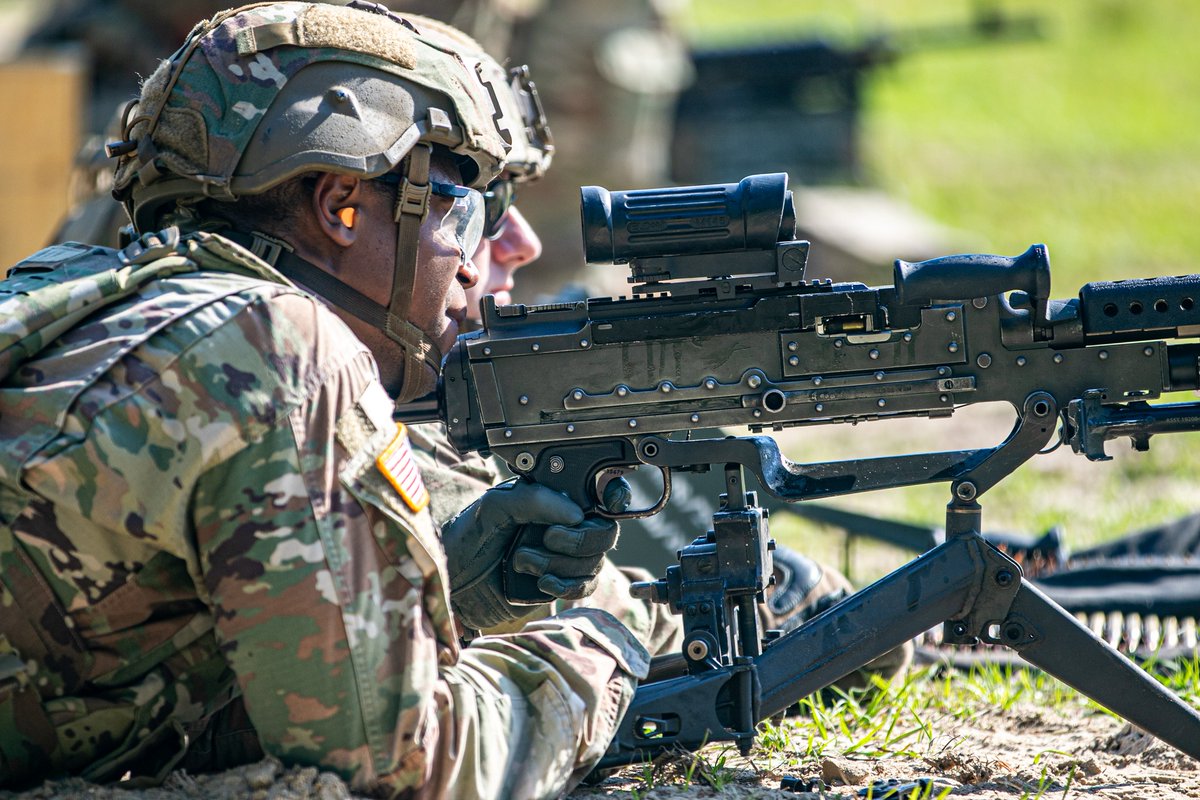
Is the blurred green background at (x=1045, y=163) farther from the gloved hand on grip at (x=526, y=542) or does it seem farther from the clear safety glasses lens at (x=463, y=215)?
the clear safety glasses lens at (x=463, y=215)

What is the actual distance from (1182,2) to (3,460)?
28.9 meters

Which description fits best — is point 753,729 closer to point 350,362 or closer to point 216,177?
point 350,362

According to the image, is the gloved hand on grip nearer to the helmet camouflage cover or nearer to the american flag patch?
the american flag patch

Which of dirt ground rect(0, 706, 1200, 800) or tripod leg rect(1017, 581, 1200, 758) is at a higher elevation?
tripod leg rect(1017, 581, 1200, 758)

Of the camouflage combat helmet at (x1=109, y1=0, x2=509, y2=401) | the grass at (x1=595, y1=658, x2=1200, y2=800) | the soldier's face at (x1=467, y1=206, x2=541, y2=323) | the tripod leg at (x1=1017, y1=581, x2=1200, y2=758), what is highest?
the camouflage combat helmet at (x1=109, y1=0, x2=509, y2=401)

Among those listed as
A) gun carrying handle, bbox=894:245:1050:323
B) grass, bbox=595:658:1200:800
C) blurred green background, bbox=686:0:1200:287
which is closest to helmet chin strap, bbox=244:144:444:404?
gun carrying handle, bbox=894:245:1050:323

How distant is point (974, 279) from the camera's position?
3.12 m

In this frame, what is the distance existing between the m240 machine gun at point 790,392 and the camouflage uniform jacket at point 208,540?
64 centimetres

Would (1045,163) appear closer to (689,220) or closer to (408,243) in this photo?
(689,220)

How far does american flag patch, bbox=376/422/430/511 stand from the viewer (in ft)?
8.45

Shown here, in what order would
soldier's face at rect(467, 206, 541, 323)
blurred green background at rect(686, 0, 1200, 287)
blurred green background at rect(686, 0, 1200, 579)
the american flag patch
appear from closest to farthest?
the american flag patch, soldier's face at rect(467, 206, 541, 323), blurred green background at rect(686, 0, 1200, 579), blurred green background at rect(686, 0, 1200, 287)

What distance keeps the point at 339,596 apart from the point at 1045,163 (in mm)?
17741

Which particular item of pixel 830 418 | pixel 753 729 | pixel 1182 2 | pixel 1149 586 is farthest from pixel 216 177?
pixel 1182 2

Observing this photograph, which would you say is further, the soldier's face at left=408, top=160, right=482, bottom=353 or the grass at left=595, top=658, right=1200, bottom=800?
the grass at left=595, top=658, right=1200, bottom=800
